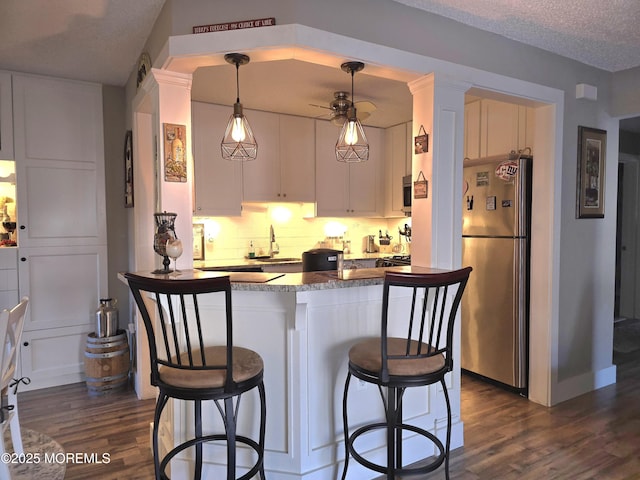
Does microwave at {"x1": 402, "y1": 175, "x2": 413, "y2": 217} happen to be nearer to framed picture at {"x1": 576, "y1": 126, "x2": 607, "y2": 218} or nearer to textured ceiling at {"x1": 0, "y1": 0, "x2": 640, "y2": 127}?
textured ceiling at {"x1": 0, "y1": 0, "x2": 640, "y2": 127}

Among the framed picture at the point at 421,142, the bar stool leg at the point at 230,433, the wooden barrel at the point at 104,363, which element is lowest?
the wooden barrel at the point at 104,363

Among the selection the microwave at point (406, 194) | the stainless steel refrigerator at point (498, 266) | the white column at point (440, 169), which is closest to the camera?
the white column at point (440, 169)

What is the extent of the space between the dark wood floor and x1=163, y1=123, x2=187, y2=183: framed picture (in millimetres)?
1589

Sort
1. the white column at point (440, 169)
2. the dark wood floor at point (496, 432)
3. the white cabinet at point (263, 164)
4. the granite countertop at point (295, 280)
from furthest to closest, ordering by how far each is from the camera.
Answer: the white cabinet at point (263, 164)
the white column at point (440, 169)
the dark wood floor at point (496, 432)
the granite countertop at point (295, 280)

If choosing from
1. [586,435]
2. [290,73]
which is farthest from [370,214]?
[586,435]

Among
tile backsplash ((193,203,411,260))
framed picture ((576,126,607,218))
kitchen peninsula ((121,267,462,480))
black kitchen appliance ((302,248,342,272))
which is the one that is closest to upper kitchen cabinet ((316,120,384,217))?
tile backsplash ((193,203,411,260))

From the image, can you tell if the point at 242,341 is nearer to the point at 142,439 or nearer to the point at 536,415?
the point at 142,439

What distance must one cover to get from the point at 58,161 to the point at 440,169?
3028 mm

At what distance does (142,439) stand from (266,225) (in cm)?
251

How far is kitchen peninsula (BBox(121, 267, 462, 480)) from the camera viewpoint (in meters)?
1.97

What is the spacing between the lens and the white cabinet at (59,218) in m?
3.25

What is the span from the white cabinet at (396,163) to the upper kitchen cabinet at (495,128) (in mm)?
947

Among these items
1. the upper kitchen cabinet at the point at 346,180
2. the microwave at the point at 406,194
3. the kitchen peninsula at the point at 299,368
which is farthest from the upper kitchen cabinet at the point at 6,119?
the microwave at the point at 406,194

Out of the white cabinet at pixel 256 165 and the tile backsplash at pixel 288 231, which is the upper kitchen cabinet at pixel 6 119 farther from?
the tile backsplash at pixel 288 231
